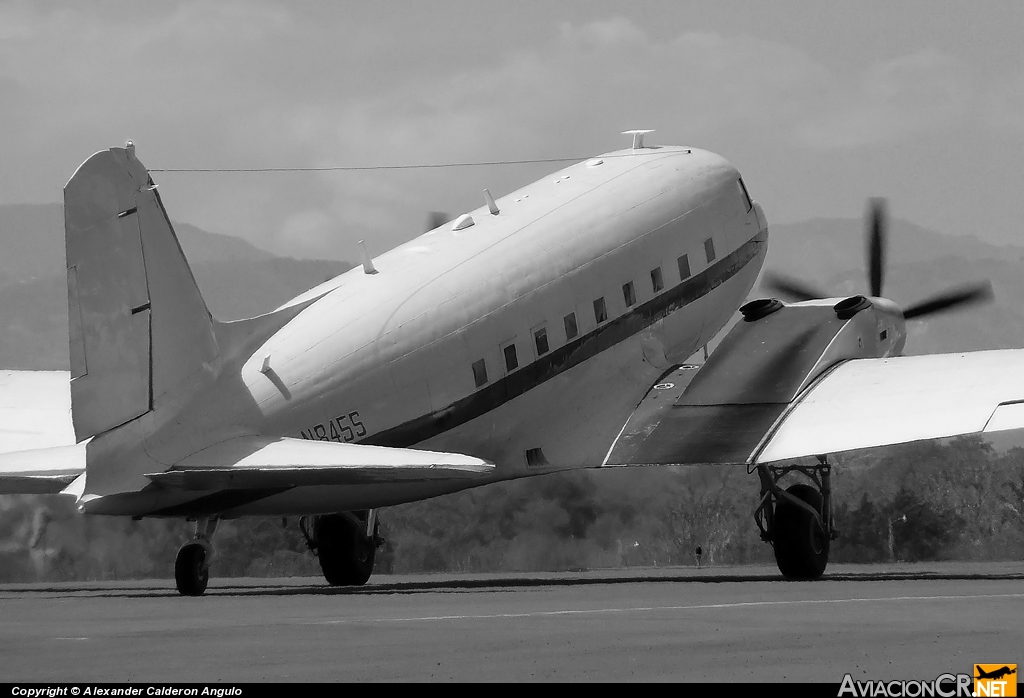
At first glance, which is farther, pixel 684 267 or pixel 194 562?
pixel 684 267

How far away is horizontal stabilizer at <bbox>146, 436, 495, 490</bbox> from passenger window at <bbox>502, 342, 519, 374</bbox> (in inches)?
208

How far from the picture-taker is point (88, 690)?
1262 centimetres

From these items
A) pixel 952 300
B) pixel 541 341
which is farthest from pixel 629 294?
pixel 952 300

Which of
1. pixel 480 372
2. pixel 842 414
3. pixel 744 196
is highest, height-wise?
pixel 744 196

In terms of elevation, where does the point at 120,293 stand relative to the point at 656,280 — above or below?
below

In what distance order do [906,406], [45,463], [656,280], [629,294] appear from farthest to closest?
[656,280]
[629,294]
[906,406]
[45,463]

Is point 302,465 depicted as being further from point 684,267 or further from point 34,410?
point 684,267

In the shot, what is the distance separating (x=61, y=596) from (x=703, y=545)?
16715 mm

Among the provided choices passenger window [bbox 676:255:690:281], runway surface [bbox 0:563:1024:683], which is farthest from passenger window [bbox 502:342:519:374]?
passenger window [bbox 676:255:690:281]

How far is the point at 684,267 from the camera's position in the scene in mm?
32969

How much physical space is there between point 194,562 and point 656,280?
11498 millimetres

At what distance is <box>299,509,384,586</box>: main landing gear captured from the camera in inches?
1203

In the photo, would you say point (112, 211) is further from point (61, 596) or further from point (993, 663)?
point (993, 663)

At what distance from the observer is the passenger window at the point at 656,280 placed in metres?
31.9
